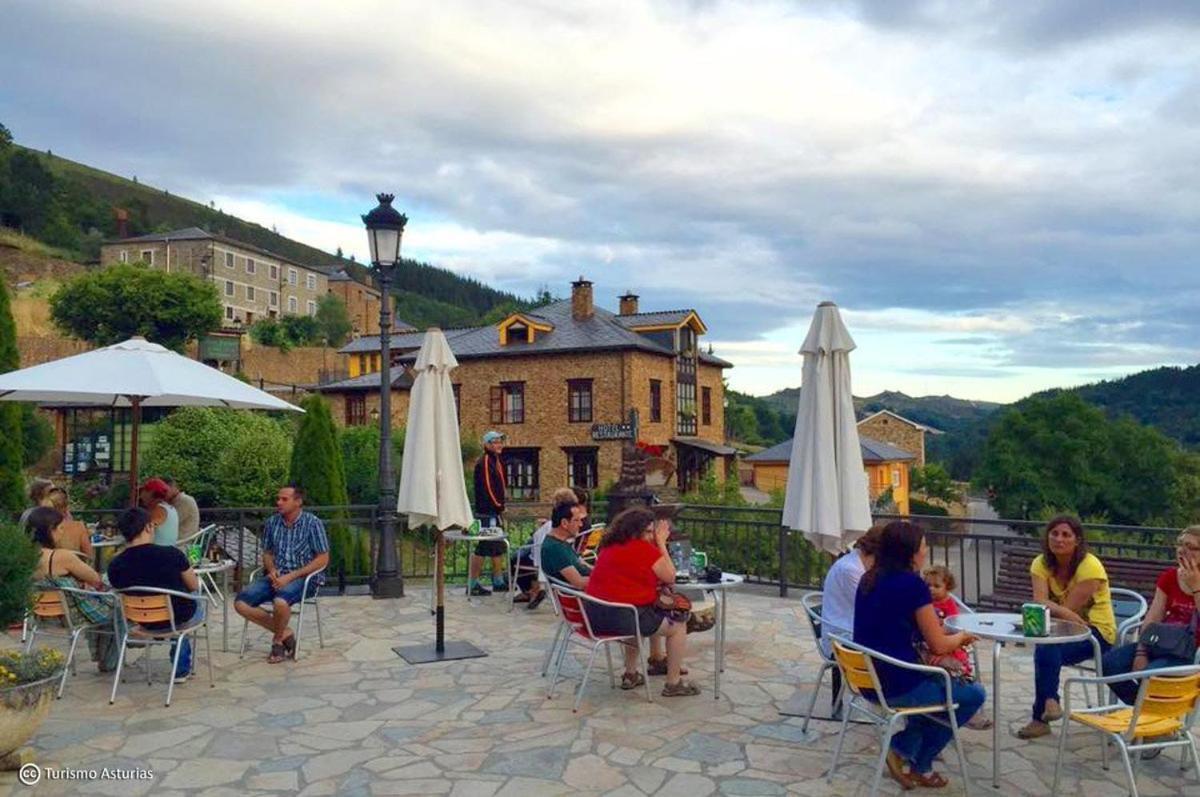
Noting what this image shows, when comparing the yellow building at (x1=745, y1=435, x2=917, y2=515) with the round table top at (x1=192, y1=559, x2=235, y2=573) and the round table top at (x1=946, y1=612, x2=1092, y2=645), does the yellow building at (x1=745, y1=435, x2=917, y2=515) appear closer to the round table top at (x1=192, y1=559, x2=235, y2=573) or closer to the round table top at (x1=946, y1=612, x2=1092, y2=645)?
the round table top at (x1=192, y1=559, x2=235, y2=573)

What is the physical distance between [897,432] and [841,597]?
5387 centimetres

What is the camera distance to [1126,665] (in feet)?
15.7

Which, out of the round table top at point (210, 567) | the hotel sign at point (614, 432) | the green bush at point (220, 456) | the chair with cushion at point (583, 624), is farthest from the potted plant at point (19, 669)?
the hotel sign at point (614, 432)

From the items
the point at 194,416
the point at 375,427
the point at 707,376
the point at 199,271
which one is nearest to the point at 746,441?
the point at 707,376

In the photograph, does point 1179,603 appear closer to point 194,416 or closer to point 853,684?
point 853,684

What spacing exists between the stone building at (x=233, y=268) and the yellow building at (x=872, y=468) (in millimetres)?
37660

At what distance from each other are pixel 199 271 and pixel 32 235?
12.3 m

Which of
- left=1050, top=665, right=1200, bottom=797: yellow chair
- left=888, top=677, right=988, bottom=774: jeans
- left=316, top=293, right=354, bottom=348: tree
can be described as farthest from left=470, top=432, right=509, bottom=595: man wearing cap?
left=316, top=293, right=354, bottom=348: tree

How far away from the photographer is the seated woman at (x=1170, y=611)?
4.55 metres

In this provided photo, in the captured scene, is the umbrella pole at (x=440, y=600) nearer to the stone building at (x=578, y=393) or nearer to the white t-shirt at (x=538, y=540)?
the white t-shirt at (x=538, y=540)

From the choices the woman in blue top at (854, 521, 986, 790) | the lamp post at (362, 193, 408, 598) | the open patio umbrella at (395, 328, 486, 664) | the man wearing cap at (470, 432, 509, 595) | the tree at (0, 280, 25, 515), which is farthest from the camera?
the tree at (0, 280, 25, 515)

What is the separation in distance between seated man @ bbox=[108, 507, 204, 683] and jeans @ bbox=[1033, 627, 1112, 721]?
17.6 feet

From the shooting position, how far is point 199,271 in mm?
66125

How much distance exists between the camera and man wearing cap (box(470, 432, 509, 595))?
9672mm
